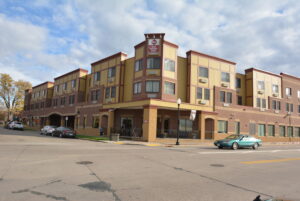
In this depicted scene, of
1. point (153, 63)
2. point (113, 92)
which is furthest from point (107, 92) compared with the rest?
point (153, 63)

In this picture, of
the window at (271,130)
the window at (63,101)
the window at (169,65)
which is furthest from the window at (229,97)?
the window at (63,101)

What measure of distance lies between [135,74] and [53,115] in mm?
33415

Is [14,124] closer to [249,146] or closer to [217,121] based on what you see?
[217,121]

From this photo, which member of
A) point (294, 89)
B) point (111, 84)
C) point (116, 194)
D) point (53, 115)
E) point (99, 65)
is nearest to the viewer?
point (116, 194)

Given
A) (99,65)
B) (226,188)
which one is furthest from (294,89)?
(226,188)

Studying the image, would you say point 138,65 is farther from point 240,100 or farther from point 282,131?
point 282,131

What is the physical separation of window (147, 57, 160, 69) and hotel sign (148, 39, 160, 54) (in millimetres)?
932

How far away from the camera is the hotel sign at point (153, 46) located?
2969cm

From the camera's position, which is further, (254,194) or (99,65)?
(99,65)

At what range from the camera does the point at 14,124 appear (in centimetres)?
4662

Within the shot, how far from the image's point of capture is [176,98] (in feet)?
100

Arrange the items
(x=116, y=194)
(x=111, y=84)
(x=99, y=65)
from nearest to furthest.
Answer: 1. (x=116, y=194)
2. (x=111, y=84)
3. (x=99, y=65)

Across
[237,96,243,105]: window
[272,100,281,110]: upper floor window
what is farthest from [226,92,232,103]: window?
[272,100,281,110]: upper floor window

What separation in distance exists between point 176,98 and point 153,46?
7812 mm
